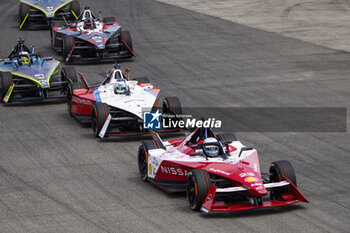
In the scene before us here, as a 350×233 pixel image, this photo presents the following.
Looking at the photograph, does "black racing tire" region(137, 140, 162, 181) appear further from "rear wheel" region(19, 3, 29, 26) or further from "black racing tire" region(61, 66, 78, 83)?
"rear wheel" region(19, 3, 29, 26)

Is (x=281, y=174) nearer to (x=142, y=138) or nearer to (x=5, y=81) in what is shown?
(x=142, y=138)

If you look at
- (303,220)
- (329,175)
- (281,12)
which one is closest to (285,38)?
(281,12)

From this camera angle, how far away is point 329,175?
612 inches

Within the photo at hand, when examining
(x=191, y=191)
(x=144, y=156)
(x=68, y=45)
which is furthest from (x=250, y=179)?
(x=68, y=45)

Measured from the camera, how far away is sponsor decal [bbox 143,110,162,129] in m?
18.7

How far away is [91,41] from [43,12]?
32.1 ft

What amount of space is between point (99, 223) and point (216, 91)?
1322 cm

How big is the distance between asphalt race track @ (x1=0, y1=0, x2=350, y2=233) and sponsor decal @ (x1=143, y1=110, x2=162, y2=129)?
574 millimetres

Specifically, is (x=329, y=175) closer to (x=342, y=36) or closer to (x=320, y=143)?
(x=320, y=143)

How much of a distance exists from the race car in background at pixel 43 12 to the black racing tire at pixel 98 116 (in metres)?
19.6

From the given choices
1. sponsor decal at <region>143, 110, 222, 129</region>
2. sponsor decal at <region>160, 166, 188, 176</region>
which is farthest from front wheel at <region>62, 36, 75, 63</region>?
sponsor decal at <region>160, 166, 188, 176</region>

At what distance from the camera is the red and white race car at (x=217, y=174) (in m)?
12.9

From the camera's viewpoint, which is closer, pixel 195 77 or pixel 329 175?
pixel 329 175

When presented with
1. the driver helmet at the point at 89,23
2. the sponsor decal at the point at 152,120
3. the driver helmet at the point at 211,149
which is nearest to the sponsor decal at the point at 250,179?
the driver helmet at the point at 211,149
